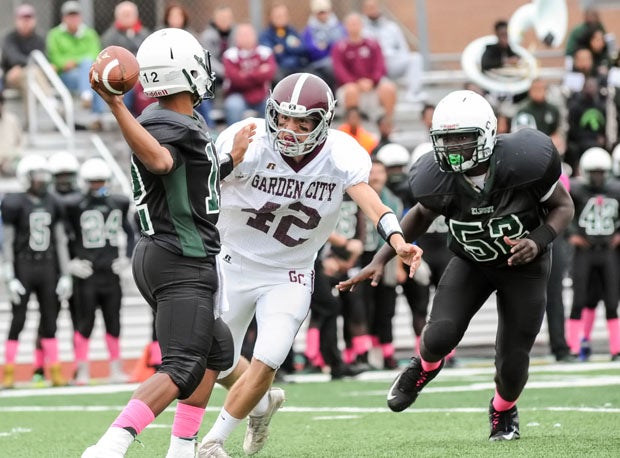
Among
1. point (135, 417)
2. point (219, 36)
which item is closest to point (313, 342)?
point (219, 36)

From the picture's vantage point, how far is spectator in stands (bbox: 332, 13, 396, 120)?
14.9 metres

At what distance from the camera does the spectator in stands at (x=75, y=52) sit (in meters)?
15.0

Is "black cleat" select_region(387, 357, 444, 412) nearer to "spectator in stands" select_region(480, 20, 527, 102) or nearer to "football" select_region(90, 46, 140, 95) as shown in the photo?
"football" select_region(90, 46, 140, 95)

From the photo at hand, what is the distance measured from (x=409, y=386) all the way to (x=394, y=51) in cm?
986

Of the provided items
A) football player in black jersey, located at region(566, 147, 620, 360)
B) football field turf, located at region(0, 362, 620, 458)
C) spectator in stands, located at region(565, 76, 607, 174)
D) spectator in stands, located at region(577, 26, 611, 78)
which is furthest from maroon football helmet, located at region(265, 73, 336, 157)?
spectator in stands, located at region(577, 26, 611, 78)

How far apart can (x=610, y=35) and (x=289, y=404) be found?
8.58 m

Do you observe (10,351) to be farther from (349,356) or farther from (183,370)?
(183,370)

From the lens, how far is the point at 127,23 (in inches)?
573

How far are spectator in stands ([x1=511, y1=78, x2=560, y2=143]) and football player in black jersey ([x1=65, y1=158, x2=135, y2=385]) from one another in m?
4.41

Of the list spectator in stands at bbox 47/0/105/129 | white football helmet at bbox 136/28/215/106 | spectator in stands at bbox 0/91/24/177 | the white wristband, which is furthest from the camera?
spectator in stands at bbox 47/0/105/129

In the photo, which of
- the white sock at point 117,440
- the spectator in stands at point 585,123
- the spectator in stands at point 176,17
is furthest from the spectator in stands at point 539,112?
the white sock at point 117,440

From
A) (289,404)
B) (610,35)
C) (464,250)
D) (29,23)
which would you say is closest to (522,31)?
(610,35)

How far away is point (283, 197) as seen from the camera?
20.3 feet

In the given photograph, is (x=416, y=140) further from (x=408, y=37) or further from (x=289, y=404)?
(x=289, y=404)
